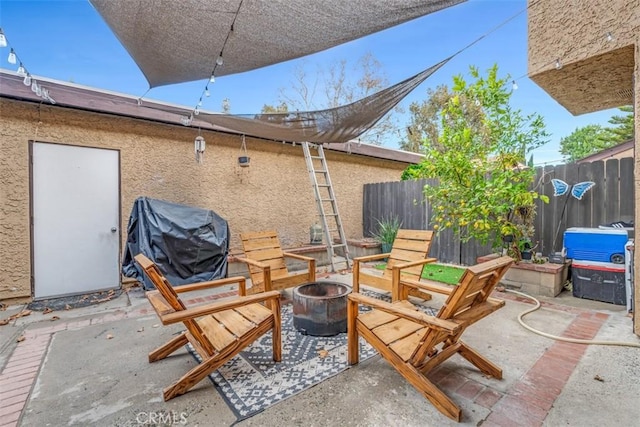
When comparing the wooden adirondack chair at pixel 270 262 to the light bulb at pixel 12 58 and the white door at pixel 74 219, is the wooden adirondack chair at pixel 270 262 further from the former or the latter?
the light bulb at pixel 12 58

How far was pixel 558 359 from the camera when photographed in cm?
266

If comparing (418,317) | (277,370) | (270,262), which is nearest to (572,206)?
(418,317)

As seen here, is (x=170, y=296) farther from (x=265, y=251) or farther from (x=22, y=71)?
(x=22, y=71)

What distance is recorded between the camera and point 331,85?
14.0 meters

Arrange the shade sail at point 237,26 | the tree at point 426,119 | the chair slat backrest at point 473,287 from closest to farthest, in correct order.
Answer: the chair slat backrest at point 473,287, the shade sail at point 237,26, the tree at point 426,119

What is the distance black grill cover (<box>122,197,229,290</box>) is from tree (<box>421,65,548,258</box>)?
4.09 m

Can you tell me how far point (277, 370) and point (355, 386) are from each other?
2.27 feet

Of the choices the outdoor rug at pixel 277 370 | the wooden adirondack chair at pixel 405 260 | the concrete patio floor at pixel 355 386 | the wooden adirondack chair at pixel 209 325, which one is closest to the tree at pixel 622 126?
the concrete patio floor at pixel 355 386

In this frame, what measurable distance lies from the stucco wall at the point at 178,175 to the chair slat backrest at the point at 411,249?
11.2 feet

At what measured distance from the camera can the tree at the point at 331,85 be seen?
1354 cm

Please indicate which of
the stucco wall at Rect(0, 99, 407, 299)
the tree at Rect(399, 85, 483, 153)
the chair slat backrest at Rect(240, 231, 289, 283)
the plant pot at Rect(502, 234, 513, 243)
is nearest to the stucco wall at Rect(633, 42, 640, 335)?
the plant pot at Rect(502, 234, 513, 243)

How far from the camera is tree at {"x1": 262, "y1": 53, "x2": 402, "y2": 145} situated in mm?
13539

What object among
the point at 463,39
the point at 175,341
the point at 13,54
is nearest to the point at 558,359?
the point at 463,39

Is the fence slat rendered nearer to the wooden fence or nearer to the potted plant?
the wooden fence
